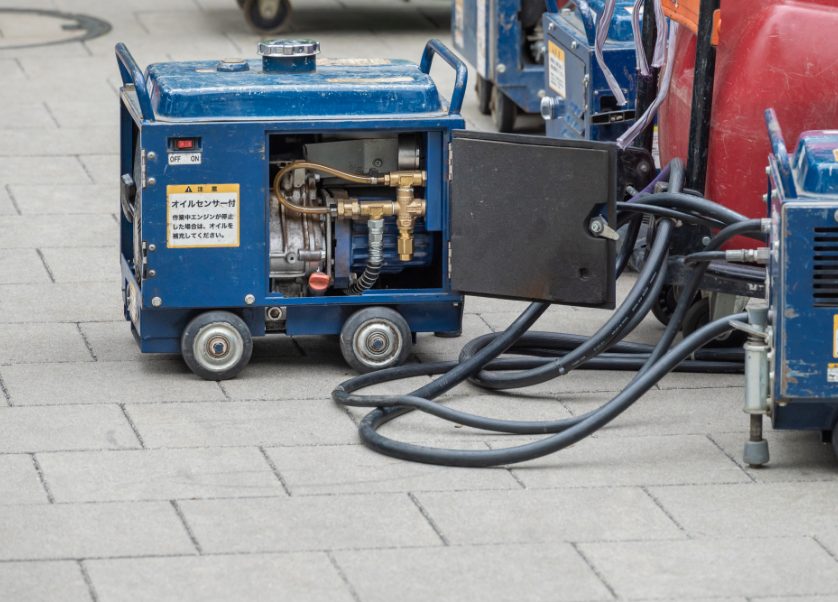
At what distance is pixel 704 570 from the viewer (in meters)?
4.69

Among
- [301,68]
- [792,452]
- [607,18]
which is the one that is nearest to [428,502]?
[792,452]

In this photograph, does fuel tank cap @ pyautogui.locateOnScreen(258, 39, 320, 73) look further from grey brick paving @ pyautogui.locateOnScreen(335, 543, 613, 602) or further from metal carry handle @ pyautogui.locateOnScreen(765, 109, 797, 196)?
grey brick paving @ pyautogui.locateOnScreen(335, 543, 613, 602)

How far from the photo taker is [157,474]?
5.35 m

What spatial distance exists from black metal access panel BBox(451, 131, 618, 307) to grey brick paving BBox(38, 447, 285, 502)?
1116 mm

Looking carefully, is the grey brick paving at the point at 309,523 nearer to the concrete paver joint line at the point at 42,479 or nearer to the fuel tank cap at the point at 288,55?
the concrete paver joint line at the point at 42,479

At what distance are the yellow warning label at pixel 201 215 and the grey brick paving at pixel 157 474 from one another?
855mm

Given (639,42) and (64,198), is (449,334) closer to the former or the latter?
(639,42)

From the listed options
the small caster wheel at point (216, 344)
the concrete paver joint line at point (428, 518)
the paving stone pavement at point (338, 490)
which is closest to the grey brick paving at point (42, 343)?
the paving stone pavement at point (338, 490)

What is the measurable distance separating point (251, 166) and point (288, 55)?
50cm

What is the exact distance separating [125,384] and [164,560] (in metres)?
1.59

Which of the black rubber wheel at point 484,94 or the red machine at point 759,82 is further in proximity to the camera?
the black rubber wheel at point 484,94

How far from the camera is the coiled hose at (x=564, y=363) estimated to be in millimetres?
5414

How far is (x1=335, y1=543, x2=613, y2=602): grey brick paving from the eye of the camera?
178 inches

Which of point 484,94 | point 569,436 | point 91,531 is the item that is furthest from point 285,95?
point 484,94
